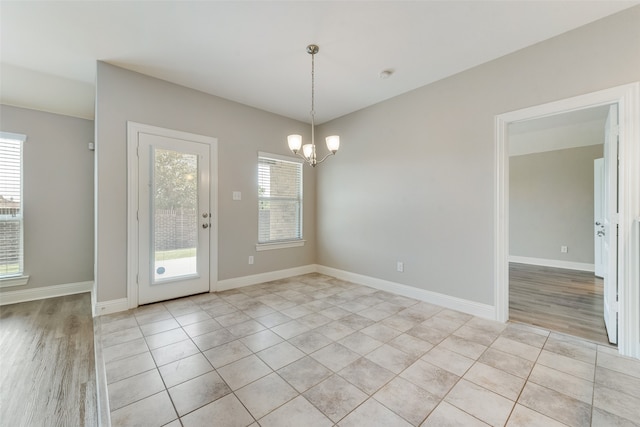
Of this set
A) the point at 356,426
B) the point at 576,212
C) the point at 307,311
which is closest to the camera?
the point at 356,426

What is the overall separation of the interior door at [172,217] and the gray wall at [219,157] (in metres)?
0.18

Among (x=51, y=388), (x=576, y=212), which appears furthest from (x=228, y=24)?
(x=576, y=212)

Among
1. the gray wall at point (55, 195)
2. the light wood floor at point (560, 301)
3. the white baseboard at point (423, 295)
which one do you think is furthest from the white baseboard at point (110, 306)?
the light wood floor at point (560, 301)

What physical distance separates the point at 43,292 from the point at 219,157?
2.96 meters

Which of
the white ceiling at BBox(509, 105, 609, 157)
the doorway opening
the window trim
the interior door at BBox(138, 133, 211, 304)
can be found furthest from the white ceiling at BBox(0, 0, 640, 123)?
the white ceiling at BBox(509, 105, 609, 157)

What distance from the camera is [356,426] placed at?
1426mm

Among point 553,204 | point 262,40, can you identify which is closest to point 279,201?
point 262,40

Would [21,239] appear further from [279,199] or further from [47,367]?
[279,199]

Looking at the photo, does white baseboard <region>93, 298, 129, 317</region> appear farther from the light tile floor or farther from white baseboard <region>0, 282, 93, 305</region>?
Result: white baseboard <region>0, 282, 93, 305</region>

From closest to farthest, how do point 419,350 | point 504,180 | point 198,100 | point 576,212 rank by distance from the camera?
point 419,350 < point 504,180 < point 198,100 < point 576,212

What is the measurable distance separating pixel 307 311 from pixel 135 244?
217 cm

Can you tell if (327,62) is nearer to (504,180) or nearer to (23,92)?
(504,180)

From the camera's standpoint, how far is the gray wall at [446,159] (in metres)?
2.28

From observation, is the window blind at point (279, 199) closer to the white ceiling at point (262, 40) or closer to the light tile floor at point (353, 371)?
the white ceiling at point (262, 40)
